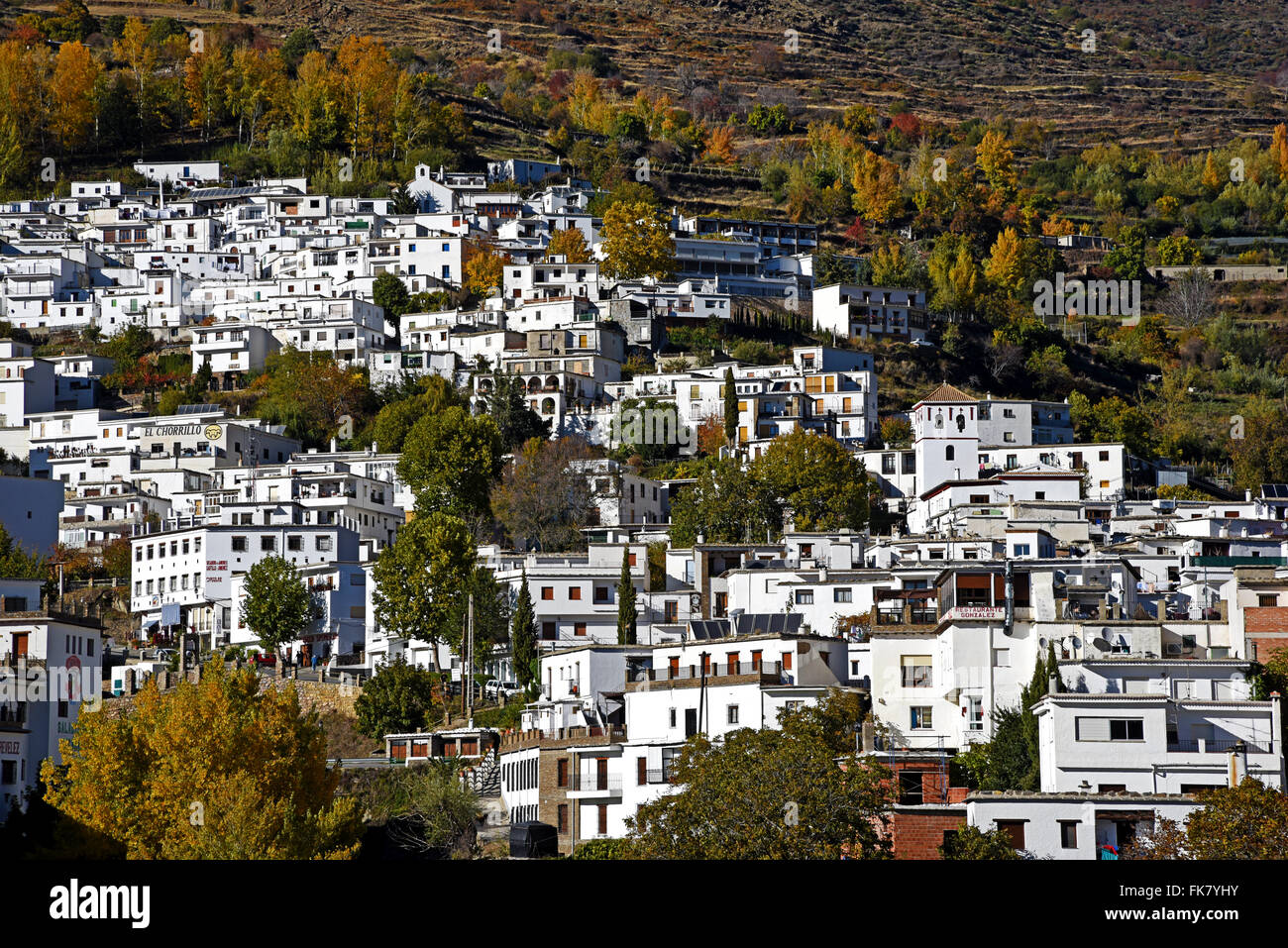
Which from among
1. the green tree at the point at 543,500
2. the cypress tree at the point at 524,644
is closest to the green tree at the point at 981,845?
the cypress tree at the point at 524,644

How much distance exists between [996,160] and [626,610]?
4213 inches

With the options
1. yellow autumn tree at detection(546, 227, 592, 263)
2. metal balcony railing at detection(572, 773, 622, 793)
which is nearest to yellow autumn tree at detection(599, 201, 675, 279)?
yellow autumn tree at detection(546, 227, 592, 263)

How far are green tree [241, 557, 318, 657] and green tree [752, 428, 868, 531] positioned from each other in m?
18.2

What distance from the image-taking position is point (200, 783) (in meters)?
44.3

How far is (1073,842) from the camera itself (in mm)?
38312

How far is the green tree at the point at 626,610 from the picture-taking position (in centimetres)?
5878

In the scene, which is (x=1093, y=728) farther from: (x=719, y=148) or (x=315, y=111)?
(x=719, y=148)

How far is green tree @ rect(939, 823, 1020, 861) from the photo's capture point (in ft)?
118

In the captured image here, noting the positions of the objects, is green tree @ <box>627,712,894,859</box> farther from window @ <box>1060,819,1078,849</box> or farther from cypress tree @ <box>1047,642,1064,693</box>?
cypress tree @ <box>1047,642,1064,693</box>

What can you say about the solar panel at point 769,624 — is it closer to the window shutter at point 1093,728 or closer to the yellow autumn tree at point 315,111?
the window shutter at point 1093,728

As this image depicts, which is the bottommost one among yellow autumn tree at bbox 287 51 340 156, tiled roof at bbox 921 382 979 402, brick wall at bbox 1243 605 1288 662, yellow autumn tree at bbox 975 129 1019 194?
brick wall at bbox 1243 605 1288 662

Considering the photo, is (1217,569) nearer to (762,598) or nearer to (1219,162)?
(762,598)

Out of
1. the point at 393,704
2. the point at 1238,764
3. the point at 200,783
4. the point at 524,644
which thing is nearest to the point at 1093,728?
the point at 1238,764

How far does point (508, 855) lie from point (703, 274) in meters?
70.8
